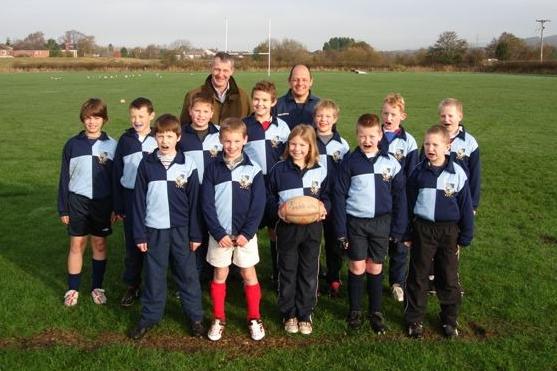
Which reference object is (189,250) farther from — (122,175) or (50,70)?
(50,70)

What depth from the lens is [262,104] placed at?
4.77m

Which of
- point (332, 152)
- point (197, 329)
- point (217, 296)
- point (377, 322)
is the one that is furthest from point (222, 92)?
point (377, 322)

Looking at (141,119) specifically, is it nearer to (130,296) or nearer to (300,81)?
(300,81)

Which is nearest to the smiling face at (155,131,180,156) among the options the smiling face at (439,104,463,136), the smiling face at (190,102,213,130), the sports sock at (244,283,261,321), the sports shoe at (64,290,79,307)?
the smiling face at (190,102,213,130)

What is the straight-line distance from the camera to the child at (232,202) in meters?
4.23

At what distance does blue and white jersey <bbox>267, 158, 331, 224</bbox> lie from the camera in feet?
14.4

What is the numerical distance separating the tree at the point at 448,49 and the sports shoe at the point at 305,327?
89.0 m

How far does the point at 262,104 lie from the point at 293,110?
0.68 meters

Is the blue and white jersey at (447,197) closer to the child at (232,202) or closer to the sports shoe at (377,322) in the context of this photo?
the sports shoe at (377,322)

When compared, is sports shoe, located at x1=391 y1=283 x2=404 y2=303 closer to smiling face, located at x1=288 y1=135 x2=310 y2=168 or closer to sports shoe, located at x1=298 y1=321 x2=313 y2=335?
sports shoe, located at x1=298 y1=321 x2=313 y2=335

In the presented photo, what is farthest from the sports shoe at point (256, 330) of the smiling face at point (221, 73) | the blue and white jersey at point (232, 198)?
the smiling face at point (221, 73)

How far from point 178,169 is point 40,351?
5.70ft

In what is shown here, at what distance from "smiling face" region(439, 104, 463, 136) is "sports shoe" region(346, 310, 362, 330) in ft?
6.02

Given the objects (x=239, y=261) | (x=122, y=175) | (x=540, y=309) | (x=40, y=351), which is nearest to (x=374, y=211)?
(x=239, y=261)
